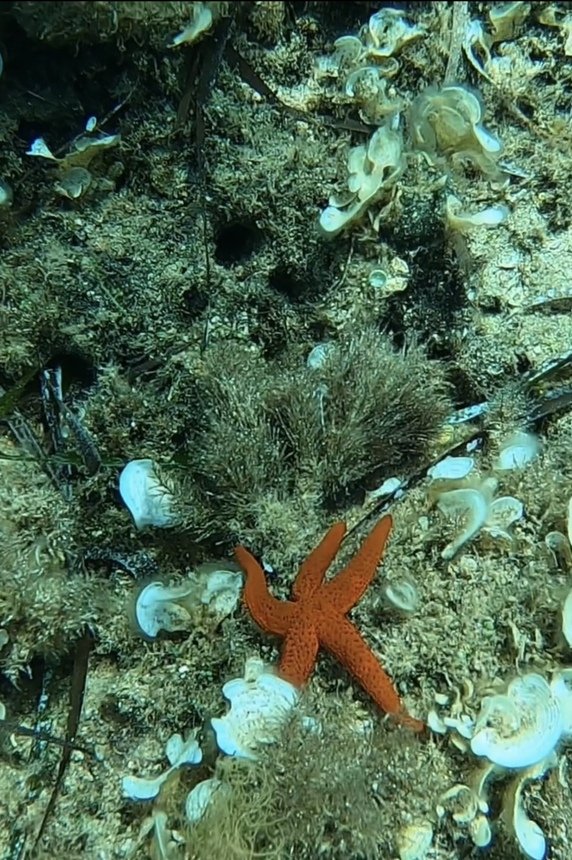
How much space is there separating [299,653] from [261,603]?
0.70 feet

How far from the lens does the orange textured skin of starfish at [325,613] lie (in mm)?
2301

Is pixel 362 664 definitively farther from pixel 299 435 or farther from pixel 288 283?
pixel 288 283

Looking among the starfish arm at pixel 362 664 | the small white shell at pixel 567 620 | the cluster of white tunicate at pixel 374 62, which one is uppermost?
the cluster of white tunicate at pixel 374 62

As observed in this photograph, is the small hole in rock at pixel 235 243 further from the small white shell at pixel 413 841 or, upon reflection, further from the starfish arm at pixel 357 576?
the small white shell at pixel 413 841

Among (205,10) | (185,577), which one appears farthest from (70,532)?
(205,10)

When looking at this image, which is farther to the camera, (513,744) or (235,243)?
(235,243)

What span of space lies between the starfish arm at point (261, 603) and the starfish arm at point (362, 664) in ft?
0.46

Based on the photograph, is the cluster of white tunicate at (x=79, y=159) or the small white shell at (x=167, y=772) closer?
the small white shell at (x=167, y=772)

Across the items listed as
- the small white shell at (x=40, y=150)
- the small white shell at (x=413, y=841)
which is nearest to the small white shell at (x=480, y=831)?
the small white shell at (x=413, y=841)

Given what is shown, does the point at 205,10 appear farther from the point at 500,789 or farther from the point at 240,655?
the point at 500,789

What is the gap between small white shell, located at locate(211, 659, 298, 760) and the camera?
2219 millimetres

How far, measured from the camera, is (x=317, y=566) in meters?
2.42

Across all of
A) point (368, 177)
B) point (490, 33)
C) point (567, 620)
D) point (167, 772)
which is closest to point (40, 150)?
point (368, 177)

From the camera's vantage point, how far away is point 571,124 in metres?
3.06
